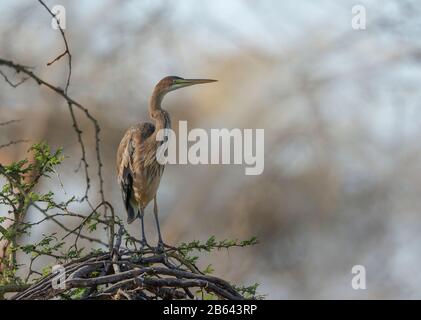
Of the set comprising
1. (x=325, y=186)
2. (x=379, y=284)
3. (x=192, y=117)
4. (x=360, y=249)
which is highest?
(x=192, y=117)

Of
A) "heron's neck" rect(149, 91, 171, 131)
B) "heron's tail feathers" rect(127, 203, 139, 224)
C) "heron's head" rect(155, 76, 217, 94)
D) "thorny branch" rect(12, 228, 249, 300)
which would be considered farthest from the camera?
"heron's head" rect(155, 76, 217, 94)

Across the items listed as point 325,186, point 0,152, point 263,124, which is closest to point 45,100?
point 0,152

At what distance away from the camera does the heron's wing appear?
500 centimetres

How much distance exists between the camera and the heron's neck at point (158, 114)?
16.8 ft

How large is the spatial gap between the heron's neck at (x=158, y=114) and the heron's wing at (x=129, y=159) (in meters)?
0.06

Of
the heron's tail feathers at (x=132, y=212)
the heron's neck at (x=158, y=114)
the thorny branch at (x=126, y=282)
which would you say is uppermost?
the heron's neck at (x=158, y=114)

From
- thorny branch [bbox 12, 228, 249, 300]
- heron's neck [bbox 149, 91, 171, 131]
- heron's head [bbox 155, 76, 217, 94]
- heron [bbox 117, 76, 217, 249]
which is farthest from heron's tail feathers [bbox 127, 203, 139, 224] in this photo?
thorny branch [bbox 12, 228, 249, 300]

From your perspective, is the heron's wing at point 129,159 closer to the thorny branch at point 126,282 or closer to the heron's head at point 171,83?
the heron's head at point 171,83

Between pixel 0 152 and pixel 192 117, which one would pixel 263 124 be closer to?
pixel 192 117

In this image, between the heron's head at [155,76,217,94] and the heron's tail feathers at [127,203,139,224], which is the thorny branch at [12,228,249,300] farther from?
the heron's head at [155,76,217,94]

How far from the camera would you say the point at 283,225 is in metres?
7.02

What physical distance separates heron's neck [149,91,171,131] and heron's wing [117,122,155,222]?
6 cm

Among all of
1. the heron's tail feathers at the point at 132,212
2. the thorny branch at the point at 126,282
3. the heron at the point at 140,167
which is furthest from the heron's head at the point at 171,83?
the thorny branch at the point at 126,282

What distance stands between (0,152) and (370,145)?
8.46ft
